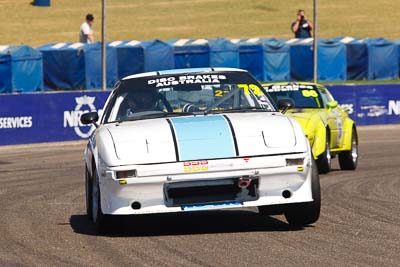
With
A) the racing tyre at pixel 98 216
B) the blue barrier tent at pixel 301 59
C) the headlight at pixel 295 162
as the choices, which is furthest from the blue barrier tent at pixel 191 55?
the headlight at pixel 295 162

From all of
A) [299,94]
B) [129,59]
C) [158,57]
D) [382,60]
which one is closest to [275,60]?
[382,60]

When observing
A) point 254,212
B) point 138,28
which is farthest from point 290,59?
point 254,212

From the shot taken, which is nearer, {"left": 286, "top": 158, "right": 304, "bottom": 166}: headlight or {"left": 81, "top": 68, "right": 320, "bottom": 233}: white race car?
{"left": 81, "top": 68, "right": 320, "bottom": 233}: white race car

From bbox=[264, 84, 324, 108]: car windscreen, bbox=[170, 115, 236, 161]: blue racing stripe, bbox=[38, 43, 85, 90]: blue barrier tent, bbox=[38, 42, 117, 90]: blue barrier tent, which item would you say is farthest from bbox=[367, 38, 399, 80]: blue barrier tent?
bbox=[170, 115, 236, 161]: blue racing stripe

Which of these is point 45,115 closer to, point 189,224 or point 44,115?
point 44,115

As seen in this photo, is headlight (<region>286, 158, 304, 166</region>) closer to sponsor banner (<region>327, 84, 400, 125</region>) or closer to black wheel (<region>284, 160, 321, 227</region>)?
black wheel (<region>284, 160, 321, 227</region>)

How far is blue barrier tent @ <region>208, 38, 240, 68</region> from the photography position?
41656 mm

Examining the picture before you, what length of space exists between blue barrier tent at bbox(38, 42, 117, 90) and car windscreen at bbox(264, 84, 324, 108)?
836 inches

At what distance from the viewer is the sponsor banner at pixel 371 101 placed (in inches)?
1167

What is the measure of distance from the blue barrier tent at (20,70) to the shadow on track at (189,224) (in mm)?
24487

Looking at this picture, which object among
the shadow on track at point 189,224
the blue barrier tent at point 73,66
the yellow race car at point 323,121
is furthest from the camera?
the blue barrier tent at point 73,66

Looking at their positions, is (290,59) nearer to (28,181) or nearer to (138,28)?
(138,28)

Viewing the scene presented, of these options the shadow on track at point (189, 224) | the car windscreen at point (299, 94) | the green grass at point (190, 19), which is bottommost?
the green grass at point (190, 19)

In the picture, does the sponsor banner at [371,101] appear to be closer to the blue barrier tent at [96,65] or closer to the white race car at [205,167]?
the blue barrier tent at [96,65]
